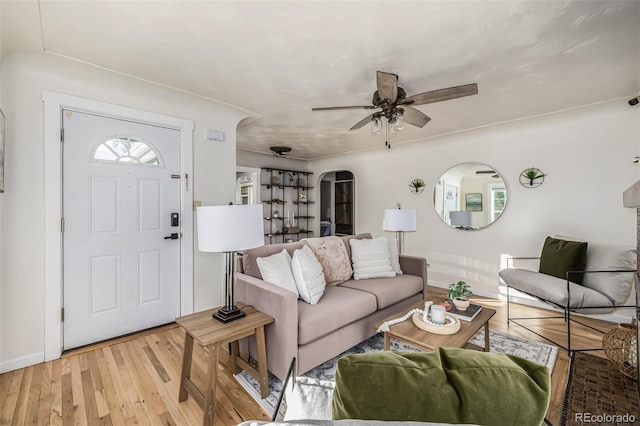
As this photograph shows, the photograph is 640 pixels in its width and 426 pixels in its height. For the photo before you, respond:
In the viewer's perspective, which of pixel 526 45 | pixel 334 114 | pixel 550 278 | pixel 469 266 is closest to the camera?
pixel 526 45

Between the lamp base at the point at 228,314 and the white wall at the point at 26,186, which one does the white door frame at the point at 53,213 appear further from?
the lamp base at the point at 228,314

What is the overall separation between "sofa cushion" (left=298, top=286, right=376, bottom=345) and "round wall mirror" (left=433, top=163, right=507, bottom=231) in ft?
7.99

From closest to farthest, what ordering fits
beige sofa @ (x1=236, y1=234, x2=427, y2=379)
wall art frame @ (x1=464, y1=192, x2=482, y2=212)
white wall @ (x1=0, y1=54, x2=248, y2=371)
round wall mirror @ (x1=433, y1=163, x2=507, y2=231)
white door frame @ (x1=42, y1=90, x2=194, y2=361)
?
beige sofa @ (x1=236, y1=234, x2=427, y2=379) < white wall @ (x1=0, y1=54, x2=248, y2=371) < white door frame @ (x1=42, y1=90, x2=194, y2=361) < round wall mirror @ (x1=433, y1=163, x2=507, y2=231) < wall art frame @ (x1=464, y1=192, x2=482, y2=212)

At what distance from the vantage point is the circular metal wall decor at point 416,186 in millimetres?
4508

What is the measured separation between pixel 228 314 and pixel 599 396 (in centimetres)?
212

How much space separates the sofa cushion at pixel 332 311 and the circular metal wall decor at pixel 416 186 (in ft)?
8.78

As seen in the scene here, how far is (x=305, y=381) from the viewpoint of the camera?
0.78m

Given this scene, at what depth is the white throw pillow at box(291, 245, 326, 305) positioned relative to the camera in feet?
6.99

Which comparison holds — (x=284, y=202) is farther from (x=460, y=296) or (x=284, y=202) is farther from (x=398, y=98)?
(x=460, y=296)

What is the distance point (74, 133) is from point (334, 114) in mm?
2478

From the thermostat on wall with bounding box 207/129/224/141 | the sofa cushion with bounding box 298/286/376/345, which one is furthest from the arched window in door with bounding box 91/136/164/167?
the sofa cushion with bounding box 298/286/376/345

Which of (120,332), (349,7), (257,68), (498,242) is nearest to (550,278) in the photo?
(498,242)

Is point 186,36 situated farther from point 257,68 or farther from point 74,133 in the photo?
point 74,133

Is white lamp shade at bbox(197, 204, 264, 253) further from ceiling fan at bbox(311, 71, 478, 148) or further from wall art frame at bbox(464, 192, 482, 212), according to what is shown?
wall art frame at bbox(464, 192, 482, 212)
